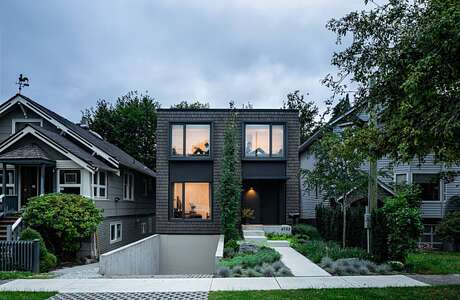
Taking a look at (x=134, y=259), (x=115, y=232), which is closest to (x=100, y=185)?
(x=115, y=232)

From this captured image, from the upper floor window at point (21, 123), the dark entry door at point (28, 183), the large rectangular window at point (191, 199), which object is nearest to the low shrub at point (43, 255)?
the dark entry door at point (28, 183)

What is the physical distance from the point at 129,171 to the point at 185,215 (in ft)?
18.3

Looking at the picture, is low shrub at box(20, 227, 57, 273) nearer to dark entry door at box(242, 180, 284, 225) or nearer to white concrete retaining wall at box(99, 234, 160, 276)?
white concrete retaining wall at box(99, 234, 160, 276)

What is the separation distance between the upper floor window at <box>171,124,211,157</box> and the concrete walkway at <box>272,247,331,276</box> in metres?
7.78

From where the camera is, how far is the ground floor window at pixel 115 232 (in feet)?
72.5

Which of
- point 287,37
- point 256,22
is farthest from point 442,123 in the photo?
point 287,37

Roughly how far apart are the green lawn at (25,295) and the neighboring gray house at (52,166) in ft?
30.3

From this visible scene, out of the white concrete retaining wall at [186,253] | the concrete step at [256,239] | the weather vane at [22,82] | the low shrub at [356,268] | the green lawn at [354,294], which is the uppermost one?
the weather vane at [22,82]

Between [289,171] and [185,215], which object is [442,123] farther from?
[185,215]

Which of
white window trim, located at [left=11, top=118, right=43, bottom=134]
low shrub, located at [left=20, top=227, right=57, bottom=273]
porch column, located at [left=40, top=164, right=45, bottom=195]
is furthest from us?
white window trim, located at [left=11, top=118, right=43, bottom=134]

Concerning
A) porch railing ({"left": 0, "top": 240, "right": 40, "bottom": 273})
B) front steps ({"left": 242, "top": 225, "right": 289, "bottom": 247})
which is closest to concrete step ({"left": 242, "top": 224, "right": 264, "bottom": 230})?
front steps ({"left": 242, "top": 225, "right": 289, "bottom": 247})

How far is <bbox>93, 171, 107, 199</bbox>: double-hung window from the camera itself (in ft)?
65.9

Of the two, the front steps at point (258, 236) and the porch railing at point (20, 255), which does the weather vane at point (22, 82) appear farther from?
the front steps at point (258, 236)

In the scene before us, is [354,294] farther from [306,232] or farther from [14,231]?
[14,231]
